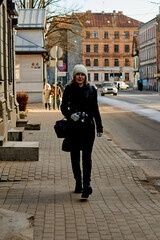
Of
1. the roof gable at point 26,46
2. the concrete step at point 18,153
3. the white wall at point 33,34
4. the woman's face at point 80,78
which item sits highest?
the white wall at point 33,34

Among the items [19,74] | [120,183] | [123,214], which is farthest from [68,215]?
[19,74]

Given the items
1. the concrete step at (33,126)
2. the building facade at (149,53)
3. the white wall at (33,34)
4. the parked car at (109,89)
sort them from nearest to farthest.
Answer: the concrete step at (33,126)
the white wall at (33,34)
the parked car at (109,89)
the building facade at (149,53)

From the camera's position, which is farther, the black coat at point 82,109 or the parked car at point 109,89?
the parked car at point 109,89

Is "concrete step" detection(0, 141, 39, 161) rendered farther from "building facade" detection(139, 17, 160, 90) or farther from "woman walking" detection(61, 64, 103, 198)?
"building facade" detection(139, 17, 160, 90)

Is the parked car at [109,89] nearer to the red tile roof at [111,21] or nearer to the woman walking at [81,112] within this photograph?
the woman walking at [81,112]

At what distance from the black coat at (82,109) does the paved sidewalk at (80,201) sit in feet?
2.47

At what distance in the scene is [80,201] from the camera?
6715 mm

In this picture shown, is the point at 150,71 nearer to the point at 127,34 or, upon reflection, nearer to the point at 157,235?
the point at 127,34

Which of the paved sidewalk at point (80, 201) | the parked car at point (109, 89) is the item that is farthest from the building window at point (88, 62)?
the paved sidewalk at point (80, 201)

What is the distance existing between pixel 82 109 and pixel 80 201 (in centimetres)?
119

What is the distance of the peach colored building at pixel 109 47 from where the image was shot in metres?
118

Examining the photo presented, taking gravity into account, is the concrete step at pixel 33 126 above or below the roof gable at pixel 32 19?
below

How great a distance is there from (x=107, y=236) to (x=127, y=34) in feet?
380

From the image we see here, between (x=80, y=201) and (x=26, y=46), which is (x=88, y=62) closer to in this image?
(x=26, y=46)
